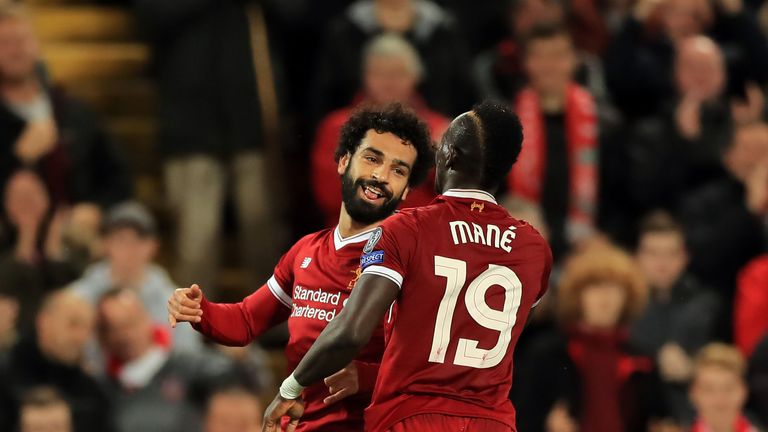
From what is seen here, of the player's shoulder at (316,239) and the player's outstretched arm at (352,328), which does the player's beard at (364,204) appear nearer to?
the player's shoulder at (316,239)

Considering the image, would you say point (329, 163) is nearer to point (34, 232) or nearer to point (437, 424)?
point (34, 232)

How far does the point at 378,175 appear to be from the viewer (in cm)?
505

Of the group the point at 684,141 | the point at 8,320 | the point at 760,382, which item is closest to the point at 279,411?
Result: the point at 8,320

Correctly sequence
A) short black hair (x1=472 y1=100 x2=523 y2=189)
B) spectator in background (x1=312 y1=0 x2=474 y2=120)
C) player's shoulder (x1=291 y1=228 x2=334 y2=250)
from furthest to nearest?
Answer: spectator in background (x1=312 y1=0 x2=474 y2=120), player's shoulder (x1=291 y1=228 x2=334 y2=250), short black hair (x1=472 y1=100 x2=523 y2=189)

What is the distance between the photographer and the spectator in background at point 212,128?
918 cm

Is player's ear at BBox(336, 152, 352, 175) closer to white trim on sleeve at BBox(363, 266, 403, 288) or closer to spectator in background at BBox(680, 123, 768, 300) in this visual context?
white trim on sleeve at BBox(363, 266, 403, 288)

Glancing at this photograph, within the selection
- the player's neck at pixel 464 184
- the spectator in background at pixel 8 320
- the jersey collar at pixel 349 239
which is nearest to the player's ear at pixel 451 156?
the player's neck at pixel 464 184

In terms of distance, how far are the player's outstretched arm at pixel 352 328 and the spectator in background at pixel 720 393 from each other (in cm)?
386

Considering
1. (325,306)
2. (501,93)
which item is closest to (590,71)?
(501,93)

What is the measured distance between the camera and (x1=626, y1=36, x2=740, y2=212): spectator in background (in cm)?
935

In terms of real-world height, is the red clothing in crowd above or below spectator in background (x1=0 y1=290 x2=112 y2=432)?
above

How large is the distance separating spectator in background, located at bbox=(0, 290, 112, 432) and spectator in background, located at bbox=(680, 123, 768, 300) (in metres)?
3.45

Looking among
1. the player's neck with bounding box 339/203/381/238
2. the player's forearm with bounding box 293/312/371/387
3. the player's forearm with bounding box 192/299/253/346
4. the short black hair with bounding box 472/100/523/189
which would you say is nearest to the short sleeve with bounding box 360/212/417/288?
the player's forearm with bounding box 293/312/371/387

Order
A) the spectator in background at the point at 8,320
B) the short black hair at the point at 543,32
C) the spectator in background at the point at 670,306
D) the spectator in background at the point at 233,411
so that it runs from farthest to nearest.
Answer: the short black hair at the point at 543,32, the spectator in background at the point at 670,306, the spectator in background at the point at 8,320, the spectator in background at the point at 233,411
